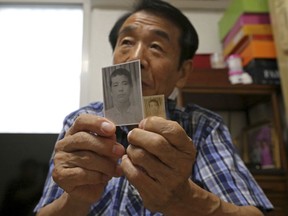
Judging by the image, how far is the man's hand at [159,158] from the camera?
490mm

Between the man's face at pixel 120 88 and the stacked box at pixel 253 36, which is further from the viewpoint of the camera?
the stacked box at pixel 253 36

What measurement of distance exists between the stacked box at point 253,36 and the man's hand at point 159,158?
1108 millimetres

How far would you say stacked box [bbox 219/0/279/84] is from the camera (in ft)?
4.88

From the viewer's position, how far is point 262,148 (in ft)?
4.70

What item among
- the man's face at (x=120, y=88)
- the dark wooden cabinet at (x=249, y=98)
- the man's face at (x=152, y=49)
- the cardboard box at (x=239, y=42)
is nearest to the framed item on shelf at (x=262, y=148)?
the dark wooden cabinet at (x=249, y=98)

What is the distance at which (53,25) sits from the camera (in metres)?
1.97

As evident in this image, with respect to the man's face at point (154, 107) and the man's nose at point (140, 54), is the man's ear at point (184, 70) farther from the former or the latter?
the man's face at point (154, 107)

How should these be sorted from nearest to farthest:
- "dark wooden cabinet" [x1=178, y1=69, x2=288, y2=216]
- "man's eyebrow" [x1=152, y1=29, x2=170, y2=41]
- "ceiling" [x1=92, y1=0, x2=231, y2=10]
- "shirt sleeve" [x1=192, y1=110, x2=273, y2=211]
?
"shirt sleeve" [x1=192, y1=110, x2=273, y2=211] → "man's eyebrow" [x1=152, y1=29, x2=170, y2=41] → "dark wooden cabinet" [x1=178, y1=69, x2=288, y2=216] → "ceiling" [x1=92, y1=0, x2=231, y2=10]

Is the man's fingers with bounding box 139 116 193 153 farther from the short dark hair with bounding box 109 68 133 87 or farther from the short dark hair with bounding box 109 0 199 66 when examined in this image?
the short dark hair with bounding box 109 0 199 66

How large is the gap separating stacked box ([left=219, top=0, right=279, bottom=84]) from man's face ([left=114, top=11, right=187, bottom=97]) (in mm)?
725

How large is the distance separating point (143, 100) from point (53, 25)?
1631 mm

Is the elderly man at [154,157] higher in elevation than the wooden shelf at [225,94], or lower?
lower

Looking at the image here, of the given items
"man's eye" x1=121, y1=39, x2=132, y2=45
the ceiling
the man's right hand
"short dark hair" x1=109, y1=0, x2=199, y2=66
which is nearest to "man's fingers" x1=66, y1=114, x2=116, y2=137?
the man's right hand

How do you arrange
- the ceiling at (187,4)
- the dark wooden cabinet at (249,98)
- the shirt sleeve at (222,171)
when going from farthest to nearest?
the ceiling at (187,4) < the dark wooden cabinet at (249,98) < the shirt sleeve at (222,171)
